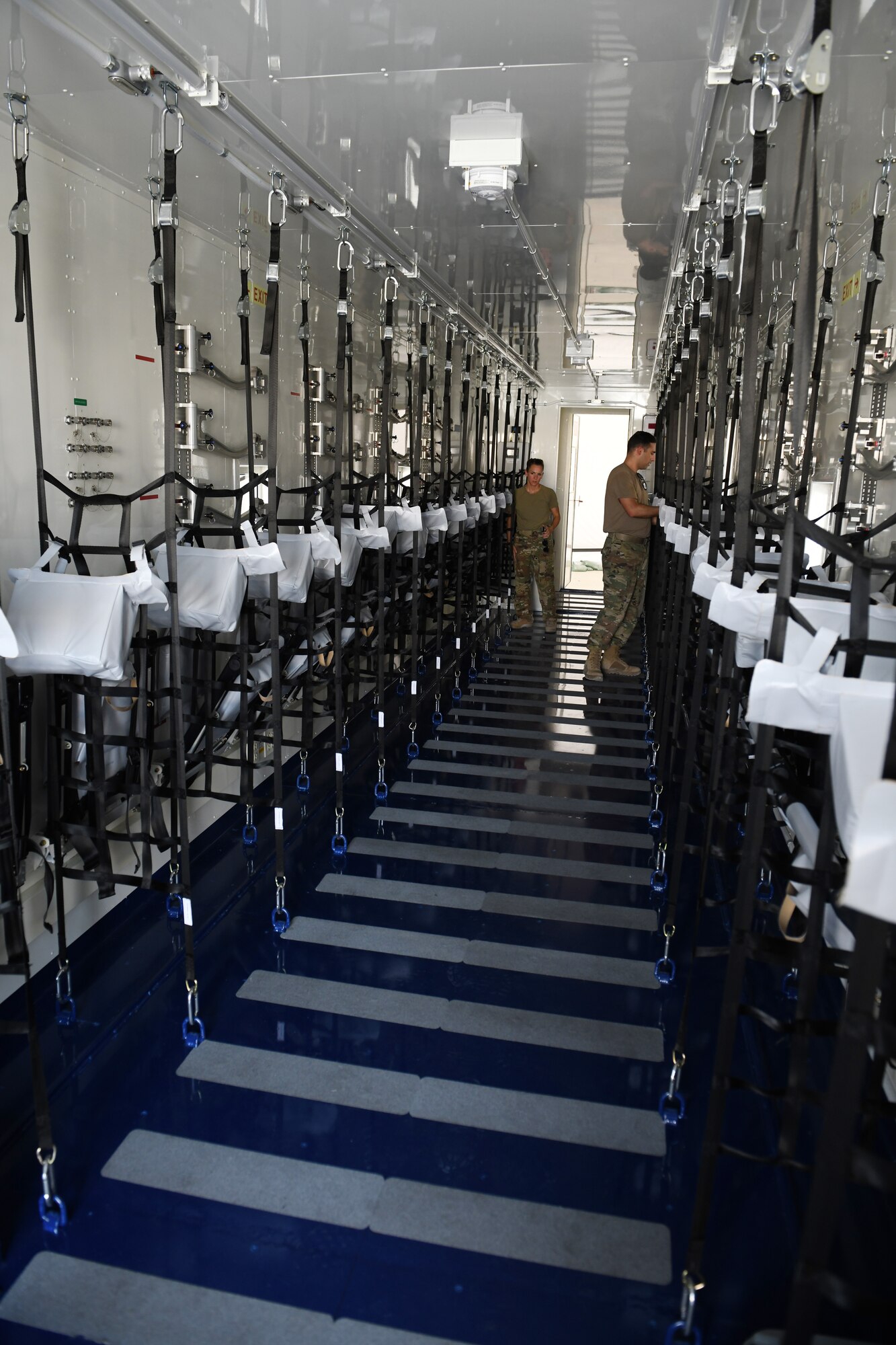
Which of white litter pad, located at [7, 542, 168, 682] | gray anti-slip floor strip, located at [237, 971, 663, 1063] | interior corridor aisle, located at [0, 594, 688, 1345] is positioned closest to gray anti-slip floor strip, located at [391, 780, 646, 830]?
interior corridor aisle, located at [0, 594, 688, 1345]

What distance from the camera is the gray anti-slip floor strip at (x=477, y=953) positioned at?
10.8 ft

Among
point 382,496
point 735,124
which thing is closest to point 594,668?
point 382,496

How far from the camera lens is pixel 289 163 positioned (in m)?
3.61

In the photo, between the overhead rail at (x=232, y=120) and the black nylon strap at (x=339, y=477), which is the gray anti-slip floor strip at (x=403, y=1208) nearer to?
the black nylon strap at (x=339, y=477)

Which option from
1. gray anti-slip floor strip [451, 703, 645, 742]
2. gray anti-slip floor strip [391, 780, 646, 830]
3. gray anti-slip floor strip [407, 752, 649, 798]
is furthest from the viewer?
gray anti-slip floor strip [451, 703, 645, 742]

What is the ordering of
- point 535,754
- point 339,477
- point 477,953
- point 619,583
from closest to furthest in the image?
point 477,953, point 339,477, point 535,754, point 619,583

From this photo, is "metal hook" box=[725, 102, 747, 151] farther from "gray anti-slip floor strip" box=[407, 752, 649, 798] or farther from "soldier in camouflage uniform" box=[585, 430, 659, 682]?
"soldier in camouflage uniform" box=[585, 430, 659, 682]

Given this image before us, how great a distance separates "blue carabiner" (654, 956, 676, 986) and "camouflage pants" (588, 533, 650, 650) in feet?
15.3

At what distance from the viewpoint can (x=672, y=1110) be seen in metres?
2.53

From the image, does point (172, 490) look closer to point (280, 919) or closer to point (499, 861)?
point (280, 919)

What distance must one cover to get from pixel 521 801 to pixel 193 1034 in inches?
97.8

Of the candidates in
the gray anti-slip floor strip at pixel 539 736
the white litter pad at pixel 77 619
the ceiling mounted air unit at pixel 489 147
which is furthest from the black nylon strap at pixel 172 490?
the gray anti-slip floor strip at pixel 539 736

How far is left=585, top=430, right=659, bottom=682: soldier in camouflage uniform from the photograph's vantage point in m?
7.45

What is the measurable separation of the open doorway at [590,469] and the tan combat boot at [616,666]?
5.17 meters
